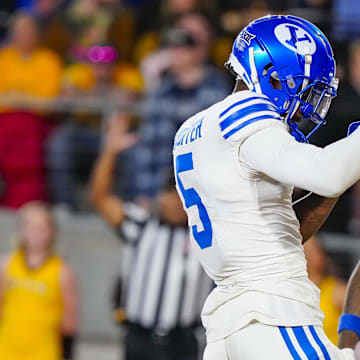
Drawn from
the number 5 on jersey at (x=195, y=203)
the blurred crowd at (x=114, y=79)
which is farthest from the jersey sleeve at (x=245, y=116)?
Result: the blurred crowd at (x=114, y=79)

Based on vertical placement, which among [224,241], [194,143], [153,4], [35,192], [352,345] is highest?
[194,143]

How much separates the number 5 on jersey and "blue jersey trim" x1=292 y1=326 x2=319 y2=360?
35 cm

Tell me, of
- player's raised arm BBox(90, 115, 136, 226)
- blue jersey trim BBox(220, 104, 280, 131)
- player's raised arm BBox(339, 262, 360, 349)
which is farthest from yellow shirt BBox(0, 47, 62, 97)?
blue jersey trim BBox(220, 104, 280, 131)

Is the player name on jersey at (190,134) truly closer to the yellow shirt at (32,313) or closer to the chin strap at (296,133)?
the chin strap at (296,133)

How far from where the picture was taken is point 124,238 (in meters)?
6.30

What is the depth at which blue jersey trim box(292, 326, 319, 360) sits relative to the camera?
2.90 metres

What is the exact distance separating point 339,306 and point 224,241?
3030mm

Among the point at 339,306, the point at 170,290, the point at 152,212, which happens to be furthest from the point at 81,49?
the point at 339,306

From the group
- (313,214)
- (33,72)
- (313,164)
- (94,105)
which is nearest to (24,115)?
(33,72)

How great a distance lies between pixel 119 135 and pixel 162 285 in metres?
1.21

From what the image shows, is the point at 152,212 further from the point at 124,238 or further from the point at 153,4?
the point at 153,4

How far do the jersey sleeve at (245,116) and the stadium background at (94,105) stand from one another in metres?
4.31

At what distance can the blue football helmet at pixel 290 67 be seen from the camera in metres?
2.94

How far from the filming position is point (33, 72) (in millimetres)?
8000
